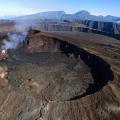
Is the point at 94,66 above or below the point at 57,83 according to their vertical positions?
below

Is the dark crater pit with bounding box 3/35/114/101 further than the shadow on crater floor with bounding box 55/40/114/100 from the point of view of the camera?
No

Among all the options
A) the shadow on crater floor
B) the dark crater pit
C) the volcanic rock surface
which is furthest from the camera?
the shadow on crater floor

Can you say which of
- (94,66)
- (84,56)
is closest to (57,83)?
(94,66)

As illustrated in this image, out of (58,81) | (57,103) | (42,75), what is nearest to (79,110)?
(57,103)

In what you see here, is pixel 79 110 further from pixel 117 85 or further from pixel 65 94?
pixel 117 85

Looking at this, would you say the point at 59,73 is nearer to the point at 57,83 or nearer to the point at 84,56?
the point at 57,83

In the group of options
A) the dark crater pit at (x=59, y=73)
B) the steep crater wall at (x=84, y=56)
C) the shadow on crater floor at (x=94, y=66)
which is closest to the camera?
the dark crater pit at (x=59, y=73)

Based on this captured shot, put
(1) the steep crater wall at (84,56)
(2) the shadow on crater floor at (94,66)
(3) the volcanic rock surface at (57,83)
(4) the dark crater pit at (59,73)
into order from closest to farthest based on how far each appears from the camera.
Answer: (3) the volcanic rock surface at (57,83), (4) the dark crater pit at (59,73), (2) the shadow on crater floor at (94,66), (1) the steep crater wall at (84,56)

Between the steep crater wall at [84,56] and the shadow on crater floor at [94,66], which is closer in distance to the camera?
the shadow on crater floor at [94,66]
